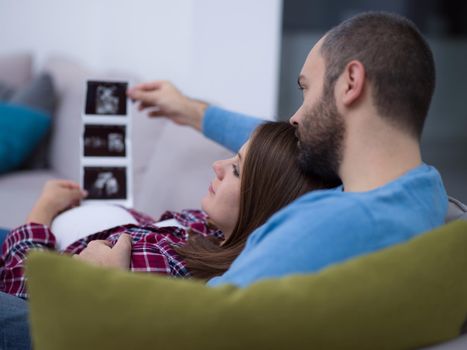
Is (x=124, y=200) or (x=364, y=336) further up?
(x=364, y=336)

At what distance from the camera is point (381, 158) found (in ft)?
3.49

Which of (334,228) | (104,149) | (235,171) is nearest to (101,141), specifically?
(104,149)

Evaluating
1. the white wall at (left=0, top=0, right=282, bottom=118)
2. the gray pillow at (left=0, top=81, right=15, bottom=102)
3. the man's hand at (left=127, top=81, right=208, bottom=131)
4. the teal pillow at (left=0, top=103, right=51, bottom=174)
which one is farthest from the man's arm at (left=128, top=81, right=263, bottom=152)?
the gray pillow at (left=0, top=81, right=15, bottom=102)

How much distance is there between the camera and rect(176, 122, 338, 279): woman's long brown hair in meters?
1.29

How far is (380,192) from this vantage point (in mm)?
988

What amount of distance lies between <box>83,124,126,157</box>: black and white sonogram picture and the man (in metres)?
0.90

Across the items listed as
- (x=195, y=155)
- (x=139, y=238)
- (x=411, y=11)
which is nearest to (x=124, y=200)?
(x=195, y=155)

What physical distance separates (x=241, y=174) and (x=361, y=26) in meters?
0.39

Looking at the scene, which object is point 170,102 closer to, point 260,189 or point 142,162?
point 142,162

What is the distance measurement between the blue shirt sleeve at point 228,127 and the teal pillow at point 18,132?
3.90ft

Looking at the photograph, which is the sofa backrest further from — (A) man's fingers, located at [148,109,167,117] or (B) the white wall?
(B) the white wall

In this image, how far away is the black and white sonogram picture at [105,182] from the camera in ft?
6.42

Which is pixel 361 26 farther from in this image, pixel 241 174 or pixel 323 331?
pixel 323 331

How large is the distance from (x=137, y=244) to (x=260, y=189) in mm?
256
